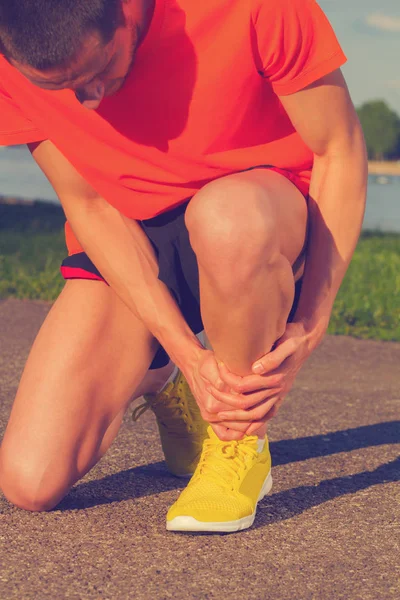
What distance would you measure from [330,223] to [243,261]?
1.34ft

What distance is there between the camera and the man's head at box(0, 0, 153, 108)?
1.97 metres

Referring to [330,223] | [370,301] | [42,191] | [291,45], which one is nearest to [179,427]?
[330,223]

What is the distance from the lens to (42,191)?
18484 millimetres

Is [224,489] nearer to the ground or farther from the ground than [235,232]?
nearer to the ground

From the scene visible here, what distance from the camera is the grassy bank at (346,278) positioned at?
6031mm

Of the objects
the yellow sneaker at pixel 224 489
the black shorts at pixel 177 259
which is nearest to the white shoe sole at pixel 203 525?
the yellow sneaker at pixel 224 489

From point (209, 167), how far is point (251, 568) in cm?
108

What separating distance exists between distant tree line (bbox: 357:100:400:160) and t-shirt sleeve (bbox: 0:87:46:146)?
2633 inches

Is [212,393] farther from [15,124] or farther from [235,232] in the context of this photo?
[15,124]

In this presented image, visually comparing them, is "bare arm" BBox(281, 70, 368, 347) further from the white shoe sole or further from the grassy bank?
the grassy bank

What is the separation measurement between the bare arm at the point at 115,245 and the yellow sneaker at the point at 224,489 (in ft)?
1.04

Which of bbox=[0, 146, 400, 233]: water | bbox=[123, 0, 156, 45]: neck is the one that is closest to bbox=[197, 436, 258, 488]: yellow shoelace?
bbox=[123, 0, 156, 45]: neck

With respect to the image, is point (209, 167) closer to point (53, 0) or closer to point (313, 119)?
point (313, 119)

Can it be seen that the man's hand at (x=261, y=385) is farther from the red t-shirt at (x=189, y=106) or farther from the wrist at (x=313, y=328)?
the red t-shirt at (x=189, y=106)
